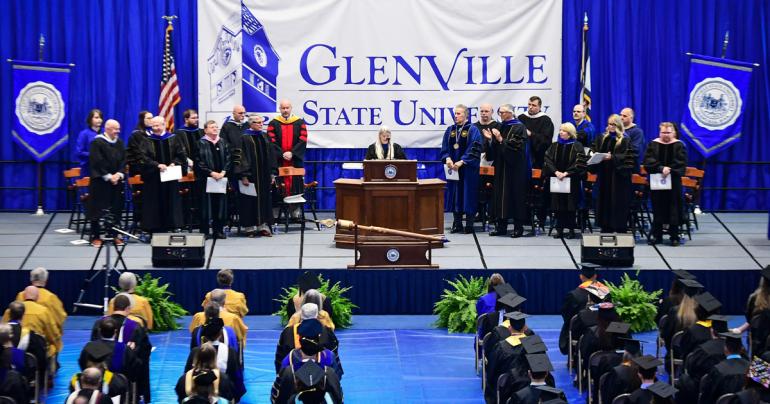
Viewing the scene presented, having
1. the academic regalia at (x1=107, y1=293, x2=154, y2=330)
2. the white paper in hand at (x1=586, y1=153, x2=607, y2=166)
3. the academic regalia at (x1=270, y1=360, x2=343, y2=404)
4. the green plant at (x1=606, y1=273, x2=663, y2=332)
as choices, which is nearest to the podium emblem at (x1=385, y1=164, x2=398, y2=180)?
the white paper in hand at (x1=586, y1=153, x2=607, y2=166)

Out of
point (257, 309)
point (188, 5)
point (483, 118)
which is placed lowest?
point (257, 309)

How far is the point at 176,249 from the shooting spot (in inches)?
567

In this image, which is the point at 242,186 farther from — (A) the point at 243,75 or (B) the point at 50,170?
(B) the point at 50,170

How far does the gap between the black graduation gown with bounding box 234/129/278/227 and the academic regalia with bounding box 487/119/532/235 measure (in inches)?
125

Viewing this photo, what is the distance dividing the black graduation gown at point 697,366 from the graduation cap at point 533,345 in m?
1.27

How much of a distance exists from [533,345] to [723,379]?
1424mm

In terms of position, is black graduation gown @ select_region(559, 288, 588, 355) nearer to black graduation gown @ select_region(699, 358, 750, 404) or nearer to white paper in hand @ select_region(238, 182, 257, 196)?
black graduation gown @ select_region(699, 358, 750, 404)

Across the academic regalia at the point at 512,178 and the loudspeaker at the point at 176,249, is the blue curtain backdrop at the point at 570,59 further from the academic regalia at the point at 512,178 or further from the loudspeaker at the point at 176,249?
the loudspeaker at the point at 176,249

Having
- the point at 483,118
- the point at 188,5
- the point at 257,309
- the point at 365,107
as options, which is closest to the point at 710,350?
the point at 257,309

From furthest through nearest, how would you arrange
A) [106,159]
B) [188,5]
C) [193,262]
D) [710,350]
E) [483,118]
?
[188,5], [483,118], [106,159], [193,262], [710,350]

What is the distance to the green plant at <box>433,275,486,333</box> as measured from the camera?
13.6 m

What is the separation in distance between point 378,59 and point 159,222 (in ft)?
15.8

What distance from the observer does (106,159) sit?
15.6 m

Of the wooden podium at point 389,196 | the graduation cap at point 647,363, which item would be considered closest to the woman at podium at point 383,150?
the wooden podium at point 389,196
